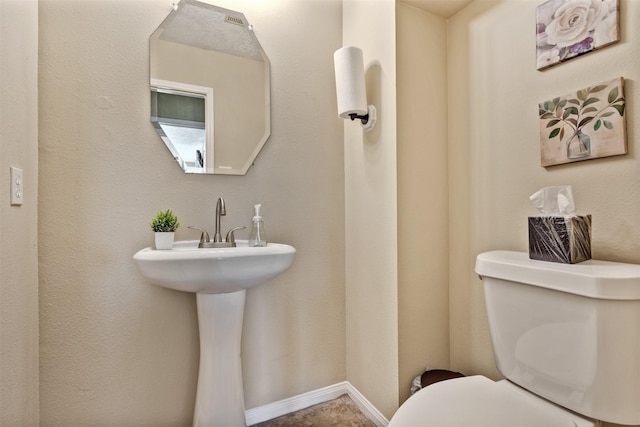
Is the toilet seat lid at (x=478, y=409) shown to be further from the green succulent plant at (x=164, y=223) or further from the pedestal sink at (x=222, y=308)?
the green succulent plant at (x=164, y=223)

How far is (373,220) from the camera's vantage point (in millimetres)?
1322

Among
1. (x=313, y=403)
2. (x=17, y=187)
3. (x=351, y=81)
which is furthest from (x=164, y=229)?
(x=313, y=403)

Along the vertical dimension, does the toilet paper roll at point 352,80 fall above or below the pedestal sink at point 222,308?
above

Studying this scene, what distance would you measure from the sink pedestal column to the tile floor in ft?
0.90

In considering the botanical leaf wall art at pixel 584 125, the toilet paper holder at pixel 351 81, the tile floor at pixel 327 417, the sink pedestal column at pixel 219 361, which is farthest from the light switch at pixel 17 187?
the botanical leaf wall art at pixel 584 125

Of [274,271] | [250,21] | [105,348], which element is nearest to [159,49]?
[250,21]

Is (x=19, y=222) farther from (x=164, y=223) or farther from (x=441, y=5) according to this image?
(x=441, y=5)

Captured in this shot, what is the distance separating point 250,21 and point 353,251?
1.16 m

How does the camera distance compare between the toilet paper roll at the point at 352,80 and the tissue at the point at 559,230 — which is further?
the toilet paper roll at the point at 352,80

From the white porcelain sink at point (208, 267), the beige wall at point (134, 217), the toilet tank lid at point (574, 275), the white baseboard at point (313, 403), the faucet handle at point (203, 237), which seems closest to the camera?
the toilet tank lid at point (574, 275)

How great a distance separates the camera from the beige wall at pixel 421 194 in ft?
3.95

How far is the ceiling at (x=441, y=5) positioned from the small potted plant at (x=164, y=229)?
1269mm

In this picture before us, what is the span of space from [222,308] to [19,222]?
652 mm

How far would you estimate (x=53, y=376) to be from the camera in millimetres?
1044
